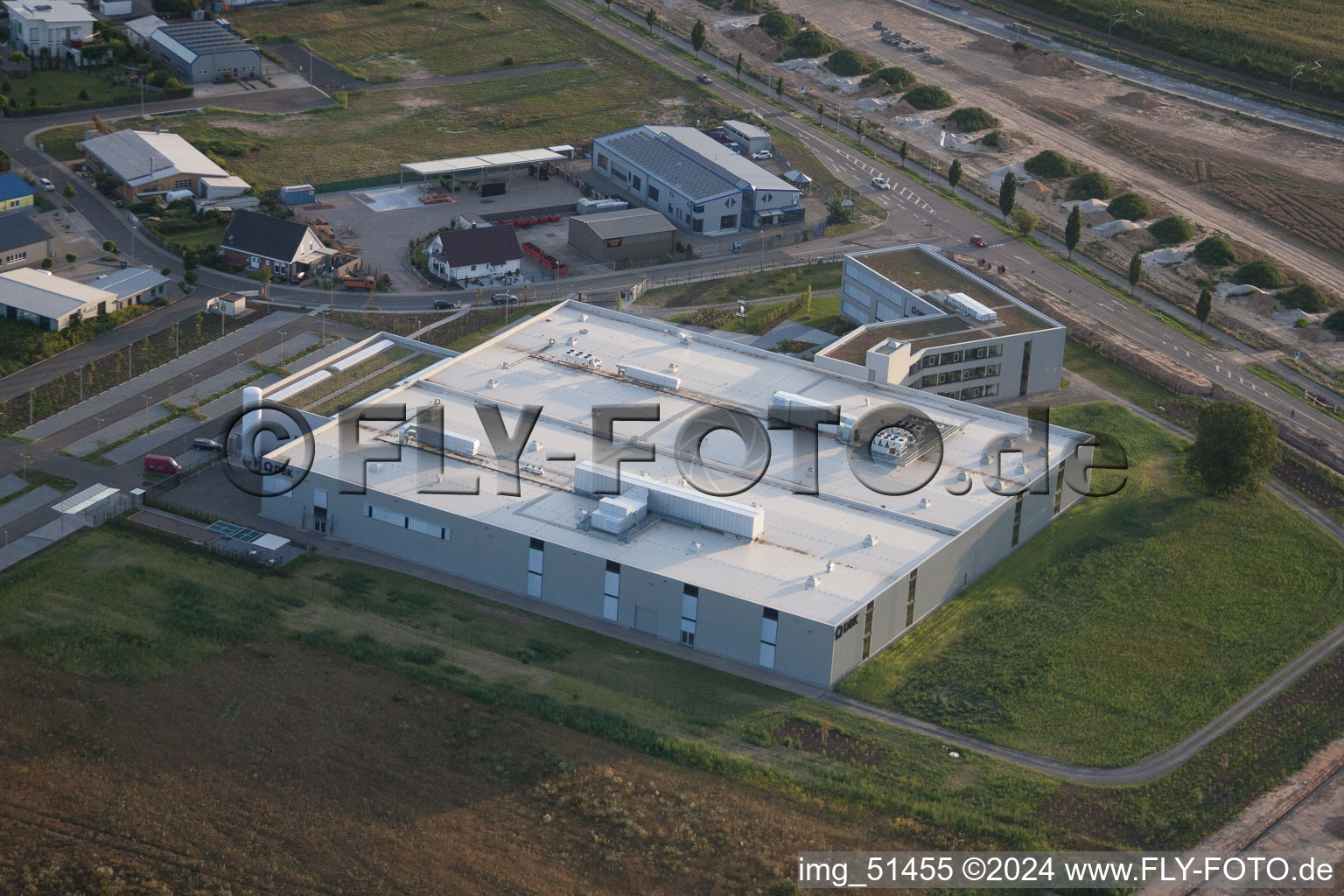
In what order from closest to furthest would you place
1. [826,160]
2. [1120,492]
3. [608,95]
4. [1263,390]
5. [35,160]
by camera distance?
[1120,492]
[1263,390]
[35,160]
[826,160]
[608,95]

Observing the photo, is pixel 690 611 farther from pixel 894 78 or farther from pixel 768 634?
pixel 894 78

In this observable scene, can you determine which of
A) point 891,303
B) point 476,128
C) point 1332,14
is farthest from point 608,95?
point 1332,14

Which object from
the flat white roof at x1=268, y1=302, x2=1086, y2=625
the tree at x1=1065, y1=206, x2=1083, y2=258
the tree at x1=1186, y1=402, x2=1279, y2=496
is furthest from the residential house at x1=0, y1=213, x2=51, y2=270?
the tree at x1=1186, y1=402, x2=1279, y2=496

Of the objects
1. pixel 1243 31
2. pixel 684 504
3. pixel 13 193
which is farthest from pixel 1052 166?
pixel 13 193

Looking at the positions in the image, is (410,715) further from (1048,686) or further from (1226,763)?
(1226,763)

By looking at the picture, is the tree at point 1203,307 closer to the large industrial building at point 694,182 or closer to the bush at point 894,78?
the large industrial building at point 694,182

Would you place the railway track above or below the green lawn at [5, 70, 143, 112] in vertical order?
above

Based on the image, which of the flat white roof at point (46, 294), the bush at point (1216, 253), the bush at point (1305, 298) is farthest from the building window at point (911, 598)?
the bush at point (1216, 253)

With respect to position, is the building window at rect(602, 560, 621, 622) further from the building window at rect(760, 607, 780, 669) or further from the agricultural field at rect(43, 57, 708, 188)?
the agricultural field at rect(43, 57, 708, 188)
